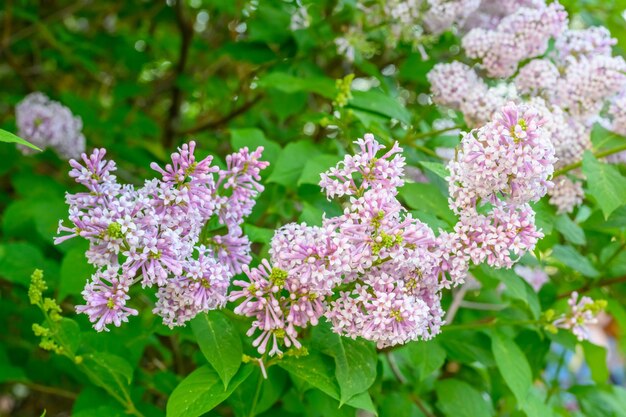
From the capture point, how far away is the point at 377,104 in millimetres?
1941

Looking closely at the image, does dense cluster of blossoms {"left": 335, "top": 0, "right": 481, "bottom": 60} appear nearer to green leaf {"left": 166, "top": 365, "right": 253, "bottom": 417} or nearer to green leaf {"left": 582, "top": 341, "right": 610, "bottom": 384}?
green leaf {"left": 582, "top": 341, "right": 610, "bottom": 384}

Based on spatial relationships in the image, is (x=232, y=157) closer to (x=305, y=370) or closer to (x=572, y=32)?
(x=305, y=370)

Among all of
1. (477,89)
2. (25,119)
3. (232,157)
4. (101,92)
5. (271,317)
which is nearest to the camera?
(271,317)

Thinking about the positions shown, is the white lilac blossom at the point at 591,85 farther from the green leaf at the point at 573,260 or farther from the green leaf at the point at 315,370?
the green leaf at the point at 315,370

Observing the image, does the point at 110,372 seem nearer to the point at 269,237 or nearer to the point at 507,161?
the point at 269,237

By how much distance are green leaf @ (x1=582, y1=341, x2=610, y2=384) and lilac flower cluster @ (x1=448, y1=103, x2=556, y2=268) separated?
1.09 metres

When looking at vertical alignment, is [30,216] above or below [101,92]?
above

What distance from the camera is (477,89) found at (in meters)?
1.93

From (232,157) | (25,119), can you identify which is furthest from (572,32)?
(25,119)

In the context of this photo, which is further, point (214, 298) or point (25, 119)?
point (25, 119)

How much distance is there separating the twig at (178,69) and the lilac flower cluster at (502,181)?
1871 mm

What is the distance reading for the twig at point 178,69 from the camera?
2916 millimetres

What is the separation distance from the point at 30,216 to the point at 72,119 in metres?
0.46

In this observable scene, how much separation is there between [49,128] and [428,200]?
148cm
